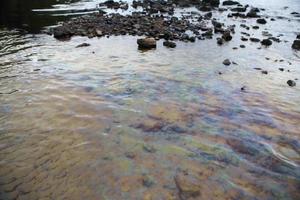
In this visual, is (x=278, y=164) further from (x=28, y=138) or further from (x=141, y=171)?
(x=28, y=138)

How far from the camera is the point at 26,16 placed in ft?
120

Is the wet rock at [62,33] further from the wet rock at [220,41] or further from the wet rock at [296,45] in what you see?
the wet rock at [296,45]

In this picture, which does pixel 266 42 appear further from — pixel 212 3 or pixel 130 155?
pixel 212 3

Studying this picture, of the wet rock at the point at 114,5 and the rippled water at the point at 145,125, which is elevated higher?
the wet rock at the point at 114,5

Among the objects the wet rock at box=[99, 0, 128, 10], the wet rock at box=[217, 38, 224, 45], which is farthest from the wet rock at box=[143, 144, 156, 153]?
the wet rock at box=[99, 0, 128, 10]

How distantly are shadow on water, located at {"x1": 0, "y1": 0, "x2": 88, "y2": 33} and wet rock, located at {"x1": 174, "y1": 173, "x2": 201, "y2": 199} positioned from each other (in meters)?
24.7

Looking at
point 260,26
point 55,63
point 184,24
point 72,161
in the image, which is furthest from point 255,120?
point 260,26

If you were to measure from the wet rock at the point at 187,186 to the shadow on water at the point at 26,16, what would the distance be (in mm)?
24682

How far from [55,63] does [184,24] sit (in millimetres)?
15934

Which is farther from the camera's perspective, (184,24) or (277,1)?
(277,1)

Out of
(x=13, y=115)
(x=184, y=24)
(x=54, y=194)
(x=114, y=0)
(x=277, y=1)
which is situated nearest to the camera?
(x=54, y=194)

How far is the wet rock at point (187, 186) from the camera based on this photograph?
34.1 feet

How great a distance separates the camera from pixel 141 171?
11.5m

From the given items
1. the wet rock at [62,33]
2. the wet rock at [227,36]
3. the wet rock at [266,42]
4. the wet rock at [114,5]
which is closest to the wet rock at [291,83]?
the wet rock at [266,42]
